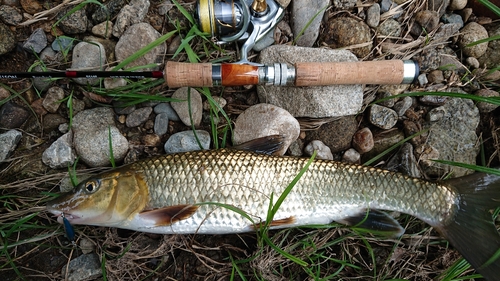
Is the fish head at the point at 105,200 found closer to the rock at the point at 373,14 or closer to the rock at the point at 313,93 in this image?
the rock at the point at 313,93

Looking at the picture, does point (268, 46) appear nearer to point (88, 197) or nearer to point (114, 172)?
point (114, 172)

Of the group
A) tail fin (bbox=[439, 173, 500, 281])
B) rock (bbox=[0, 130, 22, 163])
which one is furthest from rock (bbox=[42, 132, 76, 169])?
tail fin (bbox=[439, 173, 500, 281])

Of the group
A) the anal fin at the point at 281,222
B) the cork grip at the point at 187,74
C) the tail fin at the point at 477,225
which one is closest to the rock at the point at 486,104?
the tail fin at the point at 477,225

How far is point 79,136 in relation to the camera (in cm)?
265

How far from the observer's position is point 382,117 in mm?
2848

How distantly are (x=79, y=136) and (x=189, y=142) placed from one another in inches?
32.4

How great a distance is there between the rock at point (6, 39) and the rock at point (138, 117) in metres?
1.03

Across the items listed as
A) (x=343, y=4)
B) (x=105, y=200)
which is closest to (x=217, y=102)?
(x=105, y=200)

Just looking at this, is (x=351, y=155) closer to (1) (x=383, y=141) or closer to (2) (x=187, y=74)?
(1) (x=383, y=141)

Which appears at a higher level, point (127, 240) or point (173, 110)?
point (173, 110)

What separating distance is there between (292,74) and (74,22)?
1.73 m

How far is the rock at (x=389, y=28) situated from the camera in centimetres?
296

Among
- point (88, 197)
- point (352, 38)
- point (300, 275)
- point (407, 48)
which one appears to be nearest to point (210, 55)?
point (352, 38)

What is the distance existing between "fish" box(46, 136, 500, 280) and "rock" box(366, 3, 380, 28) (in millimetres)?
1259
